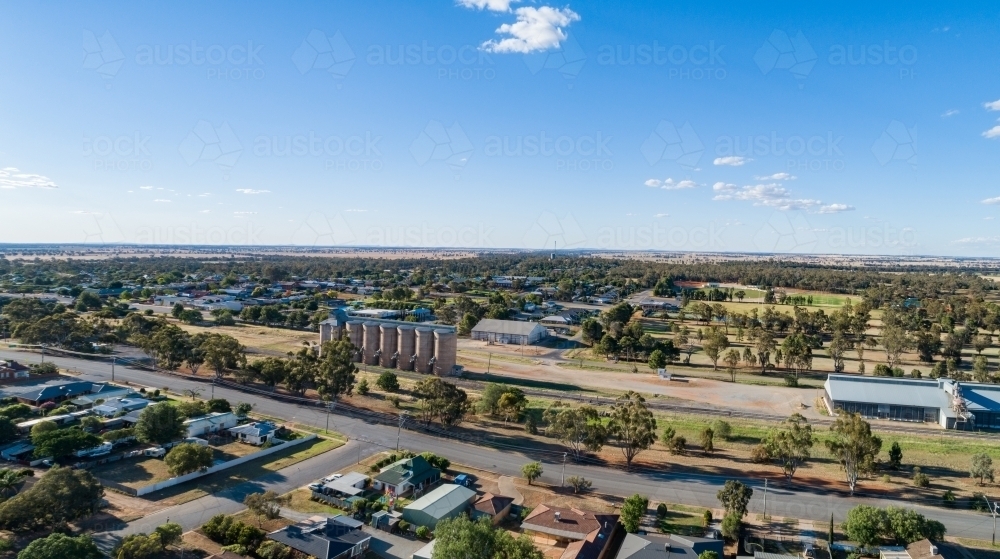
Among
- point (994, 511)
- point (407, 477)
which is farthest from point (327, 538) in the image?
point (994, 511)

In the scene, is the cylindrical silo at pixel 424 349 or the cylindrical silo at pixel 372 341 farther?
the cylindrical silo at pixel 372 341

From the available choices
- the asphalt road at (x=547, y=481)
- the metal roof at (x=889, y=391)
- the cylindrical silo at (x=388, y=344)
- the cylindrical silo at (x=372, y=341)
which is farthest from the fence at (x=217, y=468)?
the metal roof at (x=889, y=391)

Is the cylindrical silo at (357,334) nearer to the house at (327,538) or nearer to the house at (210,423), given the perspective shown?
the house at (210,423)

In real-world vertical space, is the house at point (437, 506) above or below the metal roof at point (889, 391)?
below

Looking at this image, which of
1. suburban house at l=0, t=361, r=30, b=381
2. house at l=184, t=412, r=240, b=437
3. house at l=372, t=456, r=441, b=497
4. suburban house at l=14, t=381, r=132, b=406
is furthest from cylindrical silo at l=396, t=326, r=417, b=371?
suburban house at l=0, t=361, r=30, b=381

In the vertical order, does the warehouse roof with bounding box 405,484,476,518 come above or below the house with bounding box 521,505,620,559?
above

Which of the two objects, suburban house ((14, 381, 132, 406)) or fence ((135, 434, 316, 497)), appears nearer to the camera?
fence ((135, 434, 316, 497))

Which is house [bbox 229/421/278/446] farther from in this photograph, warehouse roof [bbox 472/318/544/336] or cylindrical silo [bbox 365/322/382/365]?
warehouse roof [bbox 472/318/544/336]

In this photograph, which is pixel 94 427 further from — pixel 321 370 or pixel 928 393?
pixel 928 393
